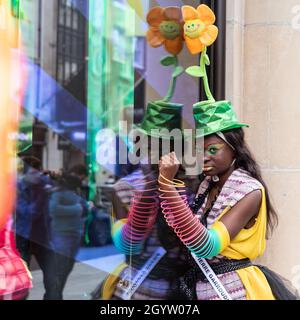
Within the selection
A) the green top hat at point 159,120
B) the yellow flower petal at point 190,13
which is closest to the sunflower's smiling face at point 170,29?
the yellow flower petal at point 190,13

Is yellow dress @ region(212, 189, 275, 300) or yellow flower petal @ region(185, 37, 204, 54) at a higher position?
yellow flower petal @ region(185, 37, 204, 54)

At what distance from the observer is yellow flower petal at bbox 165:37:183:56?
7.47 feet

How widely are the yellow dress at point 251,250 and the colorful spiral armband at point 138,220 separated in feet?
0.96

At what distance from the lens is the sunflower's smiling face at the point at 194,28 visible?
212cm

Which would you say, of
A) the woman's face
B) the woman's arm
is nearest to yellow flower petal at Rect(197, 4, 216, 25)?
the woman's face

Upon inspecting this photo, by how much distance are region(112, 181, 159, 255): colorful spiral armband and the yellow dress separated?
29 cm

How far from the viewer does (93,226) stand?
5371 millimetres

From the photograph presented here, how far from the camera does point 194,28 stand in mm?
2123

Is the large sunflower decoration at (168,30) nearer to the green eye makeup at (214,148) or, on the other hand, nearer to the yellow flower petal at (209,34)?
the yellow flower petal at (209,34)

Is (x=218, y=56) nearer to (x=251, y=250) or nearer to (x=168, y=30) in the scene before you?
(x=168, y=30)

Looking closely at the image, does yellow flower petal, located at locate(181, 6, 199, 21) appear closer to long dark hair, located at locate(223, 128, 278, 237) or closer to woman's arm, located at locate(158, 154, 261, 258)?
long dark hair, located at locate(223, 128, 278, 237)

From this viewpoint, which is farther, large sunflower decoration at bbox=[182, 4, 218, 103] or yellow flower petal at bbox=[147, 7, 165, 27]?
yellow flower petal at bbox=[147, 7, 165, 27]

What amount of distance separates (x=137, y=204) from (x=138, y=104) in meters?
1.14

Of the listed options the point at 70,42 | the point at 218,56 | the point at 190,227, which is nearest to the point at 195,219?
the point at 190,227
